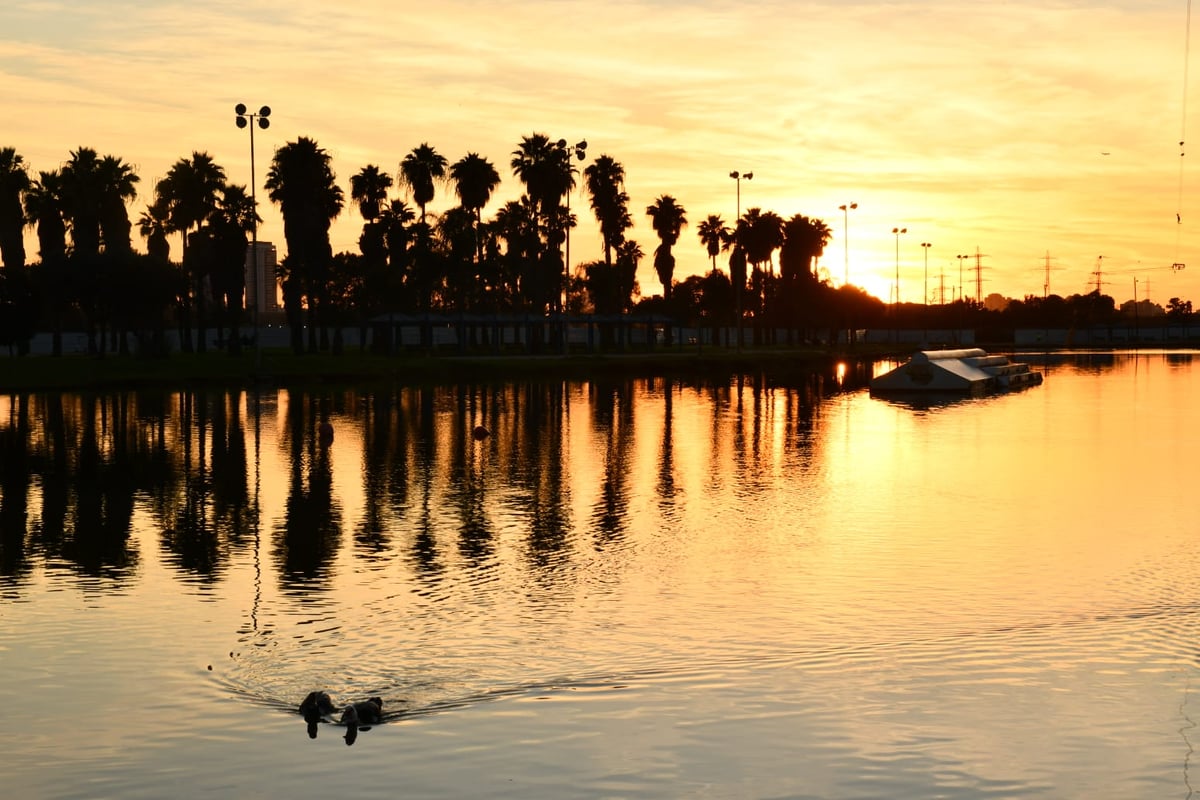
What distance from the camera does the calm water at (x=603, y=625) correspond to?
28.6ft

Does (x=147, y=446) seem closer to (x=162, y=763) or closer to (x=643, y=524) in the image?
(x=643, y=524)

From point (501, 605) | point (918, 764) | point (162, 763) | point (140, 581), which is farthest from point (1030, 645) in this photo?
point (140, 581)

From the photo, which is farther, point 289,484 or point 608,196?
point 608,196

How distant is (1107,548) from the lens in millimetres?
16422

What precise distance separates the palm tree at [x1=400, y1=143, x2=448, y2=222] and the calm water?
76.9 m

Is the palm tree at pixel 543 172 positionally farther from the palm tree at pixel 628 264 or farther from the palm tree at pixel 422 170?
the palm tree at pixel 628 264

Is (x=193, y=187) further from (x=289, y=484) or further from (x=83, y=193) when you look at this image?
(x=289, y=484)

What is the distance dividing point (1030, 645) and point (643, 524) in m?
7.61

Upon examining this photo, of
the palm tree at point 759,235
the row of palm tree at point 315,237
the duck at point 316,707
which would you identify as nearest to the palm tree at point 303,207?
the row of palm tree at point 315,237

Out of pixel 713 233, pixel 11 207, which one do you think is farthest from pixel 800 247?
pixel 11 207

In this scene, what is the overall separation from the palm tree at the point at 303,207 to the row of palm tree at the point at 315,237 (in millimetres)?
117

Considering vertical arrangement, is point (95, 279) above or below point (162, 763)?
above

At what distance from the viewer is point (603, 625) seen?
1234 centimetres

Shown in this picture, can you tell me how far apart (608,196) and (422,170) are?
18744 millimetres
